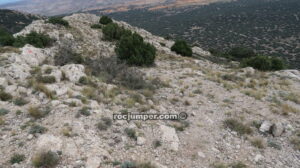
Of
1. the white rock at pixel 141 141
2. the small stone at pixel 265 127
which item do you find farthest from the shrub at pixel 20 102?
the small stone at pixel 265 127

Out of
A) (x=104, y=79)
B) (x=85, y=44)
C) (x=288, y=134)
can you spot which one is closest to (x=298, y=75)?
(x=288, y=134)

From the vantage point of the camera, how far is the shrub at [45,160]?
387 cm

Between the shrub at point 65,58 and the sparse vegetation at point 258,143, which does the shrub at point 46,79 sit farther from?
the sparse vegetation at point 258,143

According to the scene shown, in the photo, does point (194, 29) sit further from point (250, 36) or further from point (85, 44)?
point (85, 44)

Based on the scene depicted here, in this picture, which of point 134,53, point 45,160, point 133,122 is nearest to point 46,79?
point 133,122

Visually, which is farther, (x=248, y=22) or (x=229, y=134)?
(x=248, y=22)

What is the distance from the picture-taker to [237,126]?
6117 mm

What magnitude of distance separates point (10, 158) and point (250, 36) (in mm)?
56394

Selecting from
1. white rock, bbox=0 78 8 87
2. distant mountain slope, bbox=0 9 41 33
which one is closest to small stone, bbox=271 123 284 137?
white rock, bbox=0 78 8 87

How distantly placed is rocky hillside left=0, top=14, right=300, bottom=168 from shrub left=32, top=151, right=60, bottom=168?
0.06ft

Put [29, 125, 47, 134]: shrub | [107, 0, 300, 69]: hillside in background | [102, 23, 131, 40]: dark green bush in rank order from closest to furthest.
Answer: [29, 125, 47, 134]: shrub < [102, 23, 131, 40]: dark green bush < [107, 0, 300, 69]: hillside in background

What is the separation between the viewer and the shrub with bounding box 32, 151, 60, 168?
387cm

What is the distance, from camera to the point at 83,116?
560 cm

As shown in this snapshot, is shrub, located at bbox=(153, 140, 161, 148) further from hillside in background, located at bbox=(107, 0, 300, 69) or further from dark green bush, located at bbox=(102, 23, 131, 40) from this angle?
hillside in background, located at bbox=(107, 0, 300, 69)
